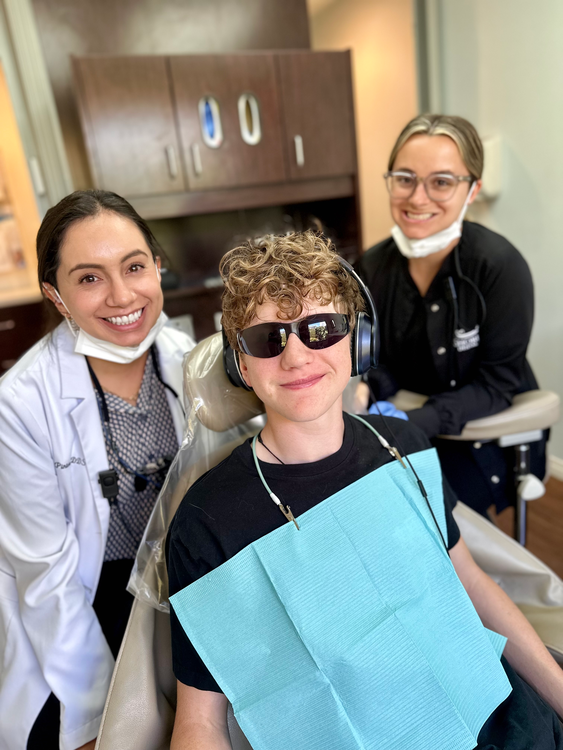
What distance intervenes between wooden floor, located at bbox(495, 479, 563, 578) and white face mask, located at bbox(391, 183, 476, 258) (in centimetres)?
120

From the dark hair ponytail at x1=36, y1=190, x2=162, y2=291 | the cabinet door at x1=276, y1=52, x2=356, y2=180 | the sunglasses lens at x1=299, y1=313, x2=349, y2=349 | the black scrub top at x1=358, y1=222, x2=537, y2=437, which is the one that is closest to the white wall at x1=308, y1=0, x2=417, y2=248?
the cabinet door at x1=276, y1=52, x2=356, y2=180

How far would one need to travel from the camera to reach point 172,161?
2961 mm

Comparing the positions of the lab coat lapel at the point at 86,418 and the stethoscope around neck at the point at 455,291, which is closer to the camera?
the lab coat lapel at the point at 86,418

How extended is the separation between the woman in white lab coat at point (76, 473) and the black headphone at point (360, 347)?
0.34 meters

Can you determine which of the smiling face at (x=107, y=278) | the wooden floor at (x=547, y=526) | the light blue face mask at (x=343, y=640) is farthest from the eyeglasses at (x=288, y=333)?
the wooden floor at (x=547, y=526)

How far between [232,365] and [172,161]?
2.34 metres

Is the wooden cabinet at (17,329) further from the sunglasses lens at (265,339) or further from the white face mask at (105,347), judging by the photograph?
the sunglasses lens at (265,339)

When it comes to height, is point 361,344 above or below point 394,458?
above

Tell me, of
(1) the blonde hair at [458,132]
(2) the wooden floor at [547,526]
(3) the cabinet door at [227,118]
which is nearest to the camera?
(1) the blonde hair at [458,132]

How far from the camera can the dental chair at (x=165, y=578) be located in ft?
3.03

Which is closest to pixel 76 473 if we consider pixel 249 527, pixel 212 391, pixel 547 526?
pixel 212 391

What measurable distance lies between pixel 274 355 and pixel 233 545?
34 cm

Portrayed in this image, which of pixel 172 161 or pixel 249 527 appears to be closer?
pixel 249 527

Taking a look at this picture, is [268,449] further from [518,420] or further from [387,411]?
[518,420]
